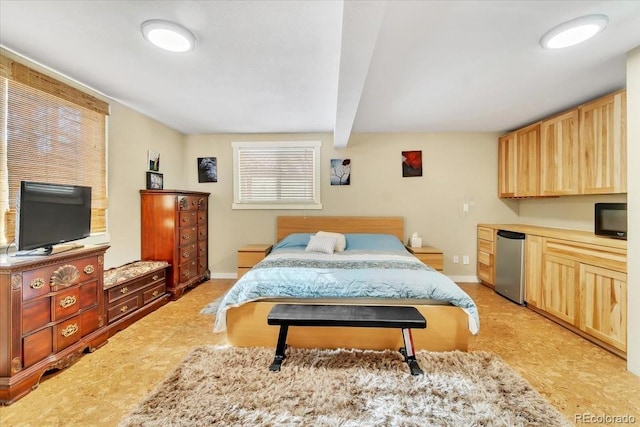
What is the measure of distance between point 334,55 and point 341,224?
256cm

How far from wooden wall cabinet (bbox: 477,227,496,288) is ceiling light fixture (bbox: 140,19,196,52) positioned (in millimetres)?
4092

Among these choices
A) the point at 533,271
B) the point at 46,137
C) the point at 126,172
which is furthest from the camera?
the point at 126,172

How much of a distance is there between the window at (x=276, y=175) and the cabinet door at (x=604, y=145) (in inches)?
123

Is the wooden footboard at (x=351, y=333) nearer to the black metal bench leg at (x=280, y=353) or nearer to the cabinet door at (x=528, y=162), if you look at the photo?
the black metal bench leg at (x=280, y=353)

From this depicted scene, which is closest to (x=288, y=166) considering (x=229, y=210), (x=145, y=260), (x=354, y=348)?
(x=229, y=210)

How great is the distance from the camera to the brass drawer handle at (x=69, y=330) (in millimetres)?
1997

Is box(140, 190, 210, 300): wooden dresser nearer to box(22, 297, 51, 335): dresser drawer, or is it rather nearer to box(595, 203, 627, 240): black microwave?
box(22, 297, 51, 335): dresser drawer

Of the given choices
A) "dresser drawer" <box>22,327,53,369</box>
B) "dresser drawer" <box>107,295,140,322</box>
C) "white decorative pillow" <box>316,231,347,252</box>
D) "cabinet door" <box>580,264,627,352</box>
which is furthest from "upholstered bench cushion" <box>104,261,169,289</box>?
"cabinet door" <box>580,264,627,352</box>

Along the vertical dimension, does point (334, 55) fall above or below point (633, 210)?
above

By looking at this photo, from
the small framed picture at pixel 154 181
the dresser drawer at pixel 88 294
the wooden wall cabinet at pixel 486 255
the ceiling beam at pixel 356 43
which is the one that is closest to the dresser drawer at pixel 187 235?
the small framed picture at pixel 154 181

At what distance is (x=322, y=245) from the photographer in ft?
11.3

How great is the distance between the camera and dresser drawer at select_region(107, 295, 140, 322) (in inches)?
98.4

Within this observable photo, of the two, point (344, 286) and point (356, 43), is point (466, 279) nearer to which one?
point (344, 286)

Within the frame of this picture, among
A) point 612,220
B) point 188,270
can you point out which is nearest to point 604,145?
point 612,220
